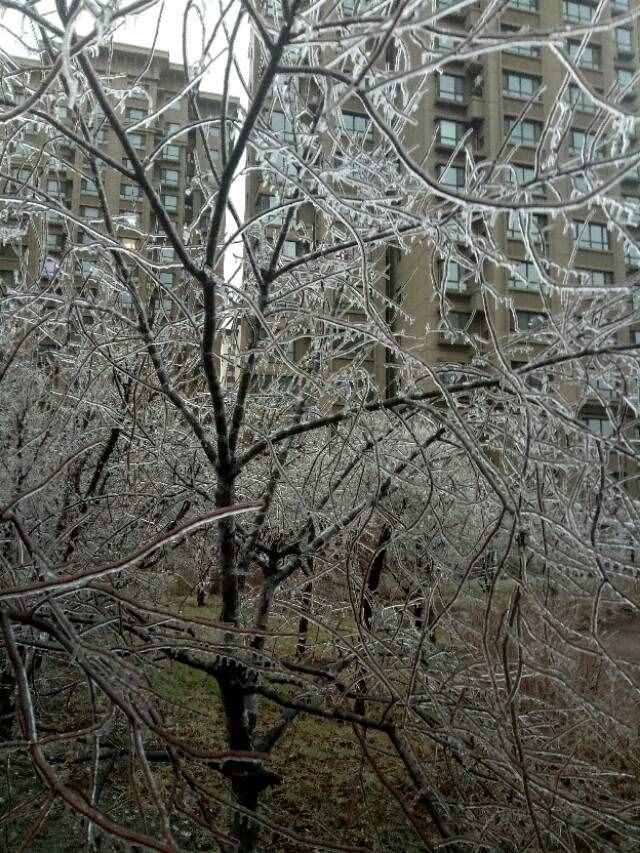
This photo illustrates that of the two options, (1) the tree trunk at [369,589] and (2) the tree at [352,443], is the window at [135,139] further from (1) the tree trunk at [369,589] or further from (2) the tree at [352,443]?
(1) the tree trunk at [369,589]

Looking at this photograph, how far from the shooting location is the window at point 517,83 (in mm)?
24141

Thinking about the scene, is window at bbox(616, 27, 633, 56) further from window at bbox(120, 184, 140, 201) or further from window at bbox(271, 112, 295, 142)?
window at bbox(271, 112, 295, 142)

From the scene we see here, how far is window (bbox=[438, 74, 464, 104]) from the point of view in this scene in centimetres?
2462

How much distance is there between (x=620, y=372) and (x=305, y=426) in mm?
931

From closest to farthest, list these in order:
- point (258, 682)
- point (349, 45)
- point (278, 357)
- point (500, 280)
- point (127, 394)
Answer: point (349, 45) → point (278, 357) → point (258, 682) → point (127, 394) → point (500, 280)

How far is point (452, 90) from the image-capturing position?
2488cm

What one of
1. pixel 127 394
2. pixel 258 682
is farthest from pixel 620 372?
pixel 127 394

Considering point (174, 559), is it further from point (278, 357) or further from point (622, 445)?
point (622, 445)

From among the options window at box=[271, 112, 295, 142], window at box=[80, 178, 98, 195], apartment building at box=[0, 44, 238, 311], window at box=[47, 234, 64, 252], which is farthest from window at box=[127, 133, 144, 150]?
window at box=[47, 234, 64, 252]

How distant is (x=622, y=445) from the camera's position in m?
1.56

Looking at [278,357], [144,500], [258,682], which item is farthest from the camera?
[144,500]

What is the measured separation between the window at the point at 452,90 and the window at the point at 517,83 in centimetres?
154

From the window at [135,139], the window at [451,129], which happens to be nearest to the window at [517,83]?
the window at [451,129]

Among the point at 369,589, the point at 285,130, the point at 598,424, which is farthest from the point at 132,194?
the point at 285,130
